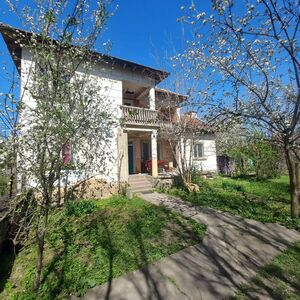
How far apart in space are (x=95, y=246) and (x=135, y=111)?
17.8 feet

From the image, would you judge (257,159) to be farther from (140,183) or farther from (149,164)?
(140,183)

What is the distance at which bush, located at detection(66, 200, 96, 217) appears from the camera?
7.73 meters

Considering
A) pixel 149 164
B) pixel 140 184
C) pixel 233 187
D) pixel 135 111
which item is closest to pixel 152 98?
pixel 149 164

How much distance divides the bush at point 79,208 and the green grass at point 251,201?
446cm

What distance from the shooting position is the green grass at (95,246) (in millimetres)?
4116

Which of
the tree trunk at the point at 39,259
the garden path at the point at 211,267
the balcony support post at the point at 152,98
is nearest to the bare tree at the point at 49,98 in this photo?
the tree trunk at the point at 39,259

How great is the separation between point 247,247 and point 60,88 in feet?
18.3

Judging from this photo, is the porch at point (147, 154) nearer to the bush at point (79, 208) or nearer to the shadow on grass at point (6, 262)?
the bush at point (79, 208)

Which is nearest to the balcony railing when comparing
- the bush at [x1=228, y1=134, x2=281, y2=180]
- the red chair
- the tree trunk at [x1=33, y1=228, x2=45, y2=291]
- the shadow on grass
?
the red chair

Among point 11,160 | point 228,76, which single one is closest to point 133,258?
point 11,160

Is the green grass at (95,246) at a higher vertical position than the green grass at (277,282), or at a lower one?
higher

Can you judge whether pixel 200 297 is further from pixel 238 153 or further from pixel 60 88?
pixel 238 153

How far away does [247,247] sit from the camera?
5395 millimetres

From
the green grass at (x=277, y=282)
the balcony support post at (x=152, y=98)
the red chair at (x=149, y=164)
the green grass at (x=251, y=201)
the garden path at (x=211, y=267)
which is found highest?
the balcony support post at (x=152, y=98)
